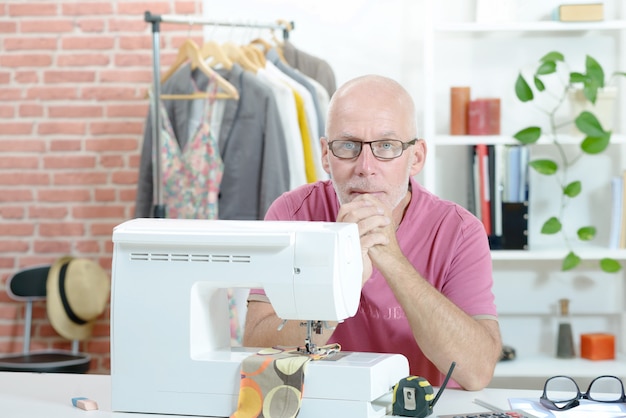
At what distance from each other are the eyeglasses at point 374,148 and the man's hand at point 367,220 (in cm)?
21

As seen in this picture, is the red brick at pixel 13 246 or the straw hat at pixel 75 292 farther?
the red brick at pixel 13 246

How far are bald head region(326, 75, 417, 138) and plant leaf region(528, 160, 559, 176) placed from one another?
1.57m

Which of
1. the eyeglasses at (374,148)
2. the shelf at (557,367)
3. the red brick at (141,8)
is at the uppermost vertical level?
the red brick at (141,8)

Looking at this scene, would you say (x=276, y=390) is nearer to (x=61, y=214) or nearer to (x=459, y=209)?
(x=459, y=209)

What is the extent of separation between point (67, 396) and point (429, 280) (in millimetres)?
A: 826

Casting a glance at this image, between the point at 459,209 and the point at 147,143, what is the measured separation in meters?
1.79

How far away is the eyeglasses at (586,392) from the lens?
1.75 metres

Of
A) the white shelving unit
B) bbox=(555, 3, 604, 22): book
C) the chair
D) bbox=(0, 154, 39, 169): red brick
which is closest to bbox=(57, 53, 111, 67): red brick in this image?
bbox=(0, 154, 39, 169): red brick

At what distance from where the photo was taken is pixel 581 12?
12.0 ft

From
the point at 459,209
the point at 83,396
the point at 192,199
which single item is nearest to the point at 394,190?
the point at 459,209

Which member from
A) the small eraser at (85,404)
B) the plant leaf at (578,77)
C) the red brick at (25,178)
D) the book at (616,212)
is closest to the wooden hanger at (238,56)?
the red brick at (25,178)

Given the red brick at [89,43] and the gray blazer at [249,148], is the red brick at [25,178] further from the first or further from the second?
the gray blazer at [249,148]

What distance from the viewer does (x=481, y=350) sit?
1.97 meters

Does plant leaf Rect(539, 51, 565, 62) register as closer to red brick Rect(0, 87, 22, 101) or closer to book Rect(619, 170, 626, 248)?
book Rect(619, 170, 626, 248)
